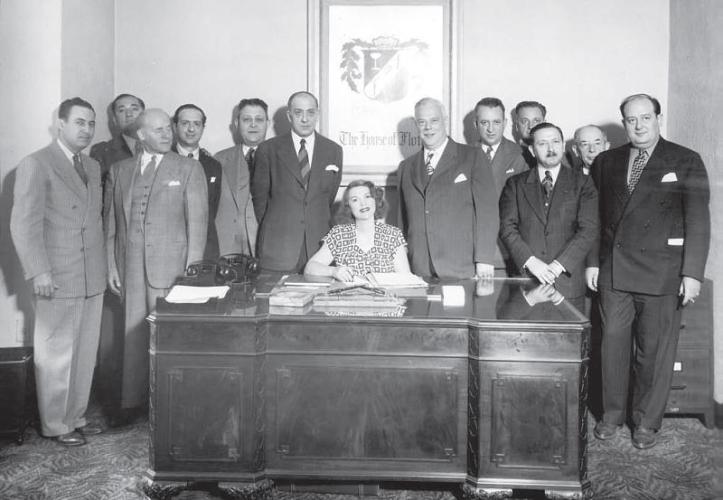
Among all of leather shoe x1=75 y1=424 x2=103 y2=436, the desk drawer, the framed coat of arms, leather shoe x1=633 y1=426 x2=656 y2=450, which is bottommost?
leather shoe x1=75 y1=424 x2=103 y2=436

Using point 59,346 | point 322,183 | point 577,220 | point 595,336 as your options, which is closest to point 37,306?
point 59,346

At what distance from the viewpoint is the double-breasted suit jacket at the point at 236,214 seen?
4.04 m

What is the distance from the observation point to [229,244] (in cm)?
405

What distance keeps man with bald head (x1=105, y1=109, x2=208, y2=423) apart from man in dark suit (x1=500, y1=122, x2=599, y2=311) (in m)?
1.84

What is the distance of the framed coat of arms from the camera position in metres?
4.86

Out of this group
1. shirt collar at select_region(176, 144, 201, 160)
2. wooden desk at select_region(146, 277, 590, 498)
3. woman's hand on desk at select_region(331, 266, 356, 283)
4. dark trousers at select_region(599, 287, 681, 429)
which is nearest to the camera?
wooden desk at select_region(146, 277, 590, 498)

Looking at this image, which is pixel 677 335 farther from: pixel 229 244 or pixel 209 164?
pixel 209 164

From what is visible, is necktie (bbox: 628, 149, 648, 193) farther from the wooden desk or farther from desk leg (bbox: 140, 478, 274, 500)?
desk leg (bbox: 140, 478, 274, 500)

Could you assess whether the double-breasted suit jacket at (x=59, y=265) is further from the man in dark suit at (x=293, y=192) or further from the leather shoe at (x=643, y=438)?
the leather shoe at (x=643, y=438)

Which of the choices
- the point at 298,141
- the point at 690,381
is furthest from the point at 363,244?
the point at 690,381

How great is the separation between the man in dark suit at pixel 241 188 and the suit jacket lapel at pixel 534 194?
1.73 m

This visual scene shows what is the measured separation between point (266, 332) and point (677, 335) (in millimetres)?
2240

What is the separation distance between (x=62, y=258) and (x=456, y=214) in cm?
217

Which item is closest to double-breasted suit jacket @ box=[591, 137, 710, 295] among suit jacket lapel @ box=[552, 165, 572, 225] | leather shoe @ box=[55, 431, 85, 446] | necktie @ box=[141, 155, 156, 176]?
suit jacket lapel @ box=[552, 165, 572, 225]
